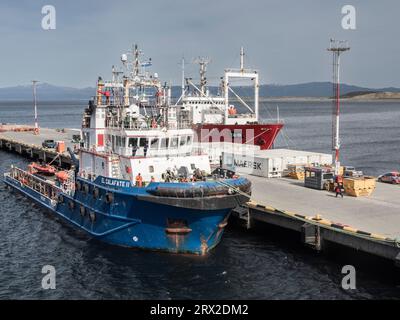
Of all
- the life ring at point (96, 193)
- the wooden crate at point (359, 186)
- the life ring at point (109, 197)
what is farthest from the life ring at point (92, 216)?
the wooden crate at point (359, 186)

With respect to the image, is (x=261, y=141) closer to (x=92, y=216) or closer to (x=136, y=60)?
(x=136, y=60)

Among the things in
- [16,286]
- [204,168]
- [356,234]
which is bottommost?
[16,286]

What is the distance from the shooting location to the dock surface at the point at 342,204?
2280 cm

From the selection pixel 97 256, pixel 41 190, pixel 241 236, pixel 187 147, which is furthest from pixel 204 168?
pixel 41 190

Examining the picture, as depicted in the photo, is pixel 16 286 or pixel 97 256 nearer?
pixel 16 286

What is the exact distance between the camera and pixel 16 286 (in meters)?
21.3

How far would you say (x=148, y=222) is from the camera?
23.5 metres

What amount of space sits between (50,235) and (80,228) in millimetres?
1859

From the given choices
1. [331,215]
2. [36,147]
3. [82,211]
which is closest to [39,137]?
[36,147]

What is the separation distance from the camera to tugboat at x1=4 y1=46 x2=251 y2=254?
22.7 m

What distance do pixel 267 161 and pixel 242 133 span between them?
21005 millimetres

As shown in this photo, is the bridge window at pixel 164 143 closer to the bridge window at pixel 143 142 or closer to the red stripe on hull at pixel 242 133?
the bridge window at pixel 143 142

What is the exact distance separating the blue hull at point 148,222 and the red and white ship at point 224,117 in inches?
1146
